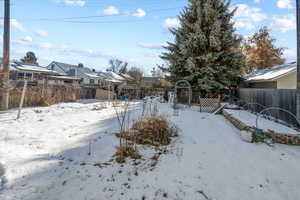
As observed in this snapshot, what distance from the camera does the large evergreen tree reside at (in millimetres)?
11219

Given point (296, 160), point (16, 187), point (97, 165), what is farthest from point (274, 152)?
point (16, 187)

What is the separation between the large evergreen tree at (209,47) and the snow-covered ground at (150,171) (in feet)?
25.9

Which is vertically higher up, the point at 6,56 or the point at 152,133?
the point at 6,56

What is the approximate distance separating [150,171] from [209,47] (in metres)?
10.7

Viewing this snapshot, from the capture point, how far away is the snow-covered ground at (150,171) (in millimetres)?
2258

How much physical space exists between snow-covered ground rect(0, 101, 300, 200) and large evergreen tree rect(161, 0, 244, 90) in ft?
25.9

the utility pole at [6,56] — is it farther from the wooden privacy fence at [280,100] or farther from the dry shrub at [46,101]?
the wooden privacy fence at [280,100]

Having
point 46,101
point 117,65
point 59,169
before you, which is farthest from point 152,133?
point 117,65

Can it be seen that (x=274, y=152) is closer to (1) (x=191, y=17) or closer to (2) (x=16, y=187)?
(2) (x=16, y=187)

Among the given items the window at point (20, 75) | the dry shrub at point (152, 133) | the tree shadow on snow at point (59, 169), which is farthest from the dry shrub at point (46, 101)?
the window at point (20, 75)

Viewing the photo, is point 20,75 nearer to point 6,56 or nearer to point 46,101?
point 46,101

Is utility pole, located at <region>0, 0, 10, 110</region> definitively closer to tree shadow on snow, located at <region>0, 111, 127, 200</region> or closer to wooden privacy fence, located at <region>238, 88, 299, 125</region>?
tree shadow on snow, located at <region>0, 111, 127, 200</region>

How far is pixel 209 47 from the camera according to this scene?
11586mm

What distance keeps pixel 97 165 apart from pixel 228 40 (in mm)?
11558
